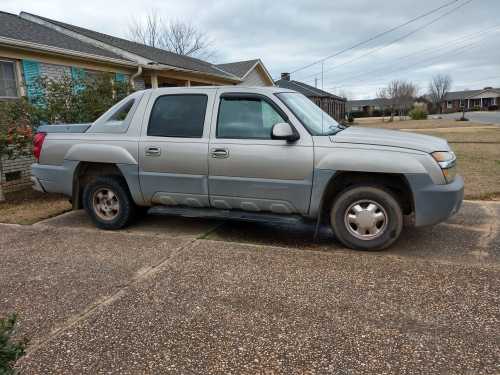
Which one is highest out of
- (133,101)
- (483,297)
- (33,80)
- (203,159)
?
(33,80)

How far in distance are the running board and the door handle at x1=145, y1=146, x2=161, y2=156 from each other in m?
0.72

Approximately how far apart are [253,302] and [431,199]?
2142mm

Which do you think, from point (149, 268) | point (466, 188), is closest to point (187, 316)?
point (149, 268)

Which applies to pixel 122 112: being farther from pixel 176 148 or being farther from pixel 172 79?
pixel 172 79

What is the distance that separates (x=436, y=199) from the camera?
4.01 meters

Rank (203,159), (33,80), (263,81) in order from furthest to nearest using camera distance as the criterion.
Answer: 1. (263,81)
2. (33,80)
3. (203,159)

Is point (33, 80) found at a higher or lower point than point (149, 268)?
higher

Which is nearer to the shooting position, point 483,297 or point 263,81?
point 483,297

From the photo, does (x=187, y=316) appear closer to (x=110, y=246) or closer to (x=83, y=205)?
(x=110, y=246)

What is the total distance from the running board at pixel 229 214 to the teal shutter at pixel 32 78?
5674mm

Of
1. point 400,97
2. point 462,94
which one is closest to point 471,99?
point 462,94

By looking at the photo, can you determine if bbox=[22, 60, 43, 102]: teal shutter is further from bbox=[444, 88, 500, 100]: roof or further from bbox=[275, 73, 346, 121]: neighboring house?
bbox=[444, 88, 500, 100]: roof

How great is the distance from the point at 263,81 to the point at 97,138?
80.4 ft

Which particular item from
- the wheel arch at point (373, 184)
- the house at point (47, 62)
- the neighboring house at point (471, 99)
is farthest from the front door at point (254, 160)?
the neighboring house at point (471, 99)
